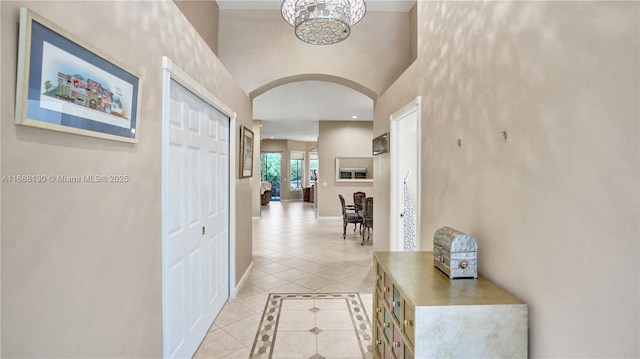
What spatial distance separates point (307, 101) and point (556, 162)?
252 inches

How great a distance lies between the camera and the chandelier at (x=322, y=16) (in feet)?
7.66

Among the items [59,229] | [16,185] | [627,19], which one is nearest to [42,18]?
[16,185]

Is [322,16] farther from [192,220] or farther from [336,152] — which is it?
[336,152]

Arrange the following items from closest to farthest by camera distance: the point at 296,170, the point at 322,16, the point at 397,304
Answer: the point at 397,304
the point at 322,16
the point at 296,170

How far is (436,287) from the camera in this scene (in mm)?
1407

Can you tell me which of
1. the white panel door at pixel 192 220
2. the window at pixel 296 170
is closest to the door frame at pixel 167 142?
the white panel door at pixel 192 220

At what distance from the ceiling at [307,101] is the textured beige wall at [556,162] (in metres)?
2.94

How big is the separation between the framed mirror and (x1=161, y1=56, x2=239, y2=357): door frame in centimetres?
641

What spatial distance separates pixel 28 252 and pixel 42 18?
0.73m

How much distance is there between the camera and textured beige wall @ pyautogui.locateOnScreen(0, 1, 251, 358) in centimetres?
88

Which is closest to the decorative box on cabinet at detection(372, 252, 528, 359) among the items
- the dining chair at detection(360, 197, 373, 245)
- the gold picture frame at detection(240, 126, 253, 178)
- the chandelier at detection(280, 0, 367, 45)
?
the chandelier at detection(280, 0, 367, 45)

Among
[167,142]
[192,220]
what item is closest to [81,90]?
[167,142]

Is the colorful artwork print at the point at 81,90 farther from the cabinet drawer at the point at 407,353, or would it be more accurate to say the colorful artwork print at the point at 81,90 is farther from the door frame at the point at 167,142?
the cabinet drawer at the point at 407,353

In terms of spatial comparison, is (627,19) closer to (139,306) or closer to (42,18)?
(42,18)
